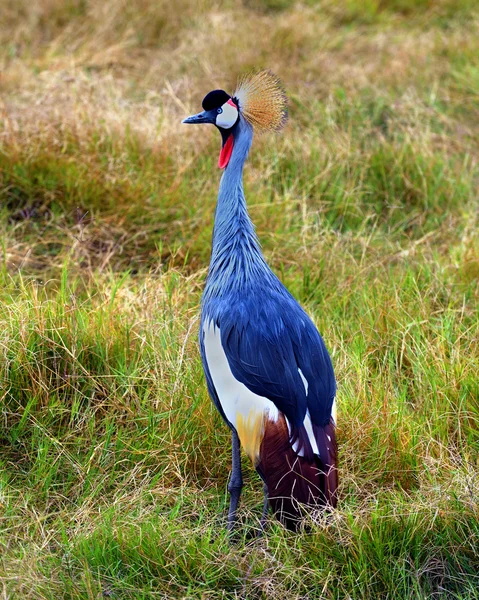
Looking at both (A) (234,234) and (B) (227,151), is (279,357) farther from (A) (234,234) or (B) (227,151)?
(B) (227,151)

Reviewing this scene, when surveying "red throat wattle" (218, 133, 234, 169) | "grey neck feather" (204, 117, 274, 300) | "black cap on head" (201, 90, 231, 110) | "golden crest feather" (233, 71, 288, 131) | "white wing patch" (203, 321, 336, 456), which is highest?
"black cap on head" (201, 90, 231, 110)

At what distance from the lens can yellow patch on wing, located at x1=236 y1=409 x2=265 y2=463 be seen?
8.79 feet

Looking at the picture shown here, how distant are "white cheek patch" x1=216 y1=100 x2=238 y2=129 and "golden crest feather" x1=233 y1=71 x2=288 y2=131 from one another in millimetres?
33

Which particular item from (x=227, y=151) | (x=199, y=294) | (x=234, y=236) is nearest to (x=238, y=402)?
(x=234, y=236)

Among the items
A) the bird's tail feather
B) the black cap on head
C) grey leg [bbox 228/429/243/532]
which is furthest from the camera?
the black cap on head

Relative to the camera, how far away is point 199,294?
154 inches

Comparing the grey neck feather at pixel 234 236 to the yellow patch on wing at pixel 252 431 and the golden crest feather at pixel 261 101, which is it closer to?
the golden crest feather at pixel 261 101

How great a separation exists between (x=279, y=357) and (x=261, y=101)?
3.03 feet

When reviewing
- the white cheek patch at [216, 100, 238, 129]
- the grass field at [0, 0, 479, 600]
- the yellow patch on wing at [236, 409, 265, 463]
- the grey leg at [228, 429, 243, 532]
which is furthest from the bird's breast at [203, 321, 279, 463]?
the white cheek patch at [216, 100, 238, 129]

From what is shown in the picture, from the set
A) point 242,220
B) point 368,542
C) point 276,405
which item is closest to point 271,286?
point 242,220

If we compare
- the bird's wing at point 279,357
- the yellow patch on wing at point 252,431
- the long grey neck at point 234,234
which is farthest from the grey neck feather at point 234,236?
the yellow patch on wing at point 252,431

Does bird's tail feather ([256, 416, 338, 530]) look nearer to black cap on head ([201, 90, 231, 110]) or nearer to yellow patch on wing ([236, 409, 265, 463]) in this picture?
yellow patch on wing ([236, 409, 265, 463])

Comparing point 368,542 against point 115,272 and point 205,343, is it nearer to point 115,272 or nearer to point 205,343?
point 205,343

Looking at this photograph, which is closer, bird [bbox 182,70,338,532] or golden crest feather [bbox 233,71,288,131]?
bird [bbox 182,70,338,532]
